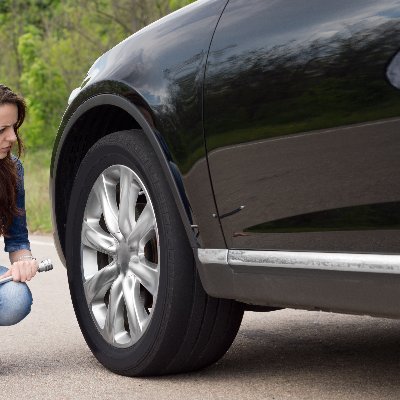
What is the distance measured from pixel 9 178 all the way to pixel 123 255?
0.61 m

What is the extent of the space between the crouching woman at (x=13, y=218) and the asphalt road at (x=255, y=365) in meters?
0.25

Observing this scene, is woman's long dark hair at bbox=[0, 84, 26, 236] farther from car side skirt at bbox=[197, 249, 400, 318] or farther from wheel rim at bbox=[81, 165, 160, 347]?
car side skirt at bbox=[197, 249, 400, 318]

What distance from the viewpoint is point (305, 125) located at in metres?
3.05

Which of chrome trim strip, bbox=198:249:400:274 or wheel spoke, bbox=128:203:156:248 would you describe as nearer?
chrome trim strip, bbox=198:249:400:274

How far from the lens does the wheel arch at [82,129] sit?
3.79 metres

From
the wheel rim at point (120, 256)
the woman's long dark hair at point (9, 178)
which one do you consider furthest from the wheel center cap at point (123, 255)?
the woman's long dark hair at point (9, 178)

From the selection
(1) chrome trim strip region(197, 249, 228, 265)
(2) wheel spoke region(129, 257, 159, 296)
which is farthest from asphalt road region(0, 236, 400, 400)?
(1) chrome trim strip region(197, 249, 228, 265)

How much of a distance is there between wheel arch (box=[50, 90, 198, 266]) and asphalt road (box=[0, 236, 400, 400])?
49 cm

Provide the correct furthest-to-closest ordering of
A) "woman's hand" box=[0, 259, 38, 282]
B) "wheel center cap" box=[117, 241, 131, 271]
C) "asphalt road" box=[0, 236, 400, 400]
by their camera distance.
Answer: "woman's hand" box=[0, 259, 38, 282] → "wheel center cap" box=[117, 241, 131, 271] → "asphalt road" box=[0, 236, 400, 400]

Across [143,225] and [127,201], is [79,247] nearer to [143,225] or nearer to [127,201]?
[127,201]

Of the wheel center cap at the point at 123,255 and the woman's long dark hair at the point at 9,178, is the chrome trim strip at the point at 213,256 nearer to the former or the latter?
the wheel center cap at the point at 123,255

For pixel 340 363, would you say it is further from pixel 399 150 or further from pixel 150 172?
pixel 399 150

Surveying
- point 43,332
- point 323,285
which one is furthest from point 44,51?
point 323,285

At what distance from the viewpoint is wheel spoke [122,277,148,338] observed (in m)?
3.82
